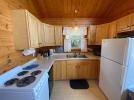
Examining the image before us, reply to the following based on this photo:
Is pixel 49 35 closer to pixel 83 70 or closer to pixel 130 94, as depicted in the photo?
pixel 83 70

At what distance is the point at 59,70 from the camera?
3.13 metres

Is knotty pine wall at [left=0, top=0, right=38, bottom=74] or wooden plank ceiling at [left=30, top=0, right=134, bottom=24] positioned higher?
wooden plank ceiling at [left=30, top=0, right=134, bottom=24]

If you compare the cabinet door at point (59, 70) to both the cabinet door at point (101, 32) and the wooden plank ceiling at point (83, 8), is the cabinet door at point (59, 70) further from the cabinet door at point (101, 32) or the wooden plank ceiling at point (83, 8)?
the wooden plank ceiling at point (83, 8)

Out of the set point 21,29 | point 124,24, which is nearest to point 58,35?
point 21,29

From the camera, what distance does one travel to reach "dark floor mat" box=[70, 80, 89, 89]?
2.76 m

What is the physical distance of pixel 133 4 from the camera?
2234 millimetres

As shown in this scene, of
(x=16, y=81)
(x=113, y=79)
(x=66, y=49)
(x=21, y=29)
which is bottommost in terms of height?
(x=113, y=79)

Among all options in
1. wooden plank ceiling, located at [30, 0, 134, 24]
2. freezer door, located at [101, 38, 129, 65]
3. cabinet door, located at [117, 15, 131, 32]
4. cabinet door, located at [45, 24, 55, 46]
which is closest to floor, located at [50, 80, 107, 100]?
freezer door, located at [101, 38, 129, 65]

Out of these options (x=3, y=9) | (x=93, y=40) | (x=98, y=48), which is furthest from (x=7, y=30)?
(x=98, y=48)

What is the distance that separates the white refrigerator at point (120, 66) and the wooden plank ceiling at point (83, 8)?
1.30 meters

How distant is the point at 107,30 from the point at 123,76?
1.76 meters

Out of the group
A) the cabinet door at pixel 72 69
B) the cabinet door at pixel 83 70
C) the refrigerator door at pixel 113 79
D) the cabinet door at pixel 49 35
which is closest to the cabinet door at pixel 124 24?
the refrigerator door at pixel 113 79

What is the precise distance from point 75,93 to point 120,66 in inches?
55.9

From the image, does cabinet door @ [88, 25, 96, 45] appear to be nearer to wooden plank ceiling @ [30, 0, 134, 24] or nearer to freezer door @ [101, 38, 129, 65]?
wooden plank ceiling @ [30, 0, 134, 24]
